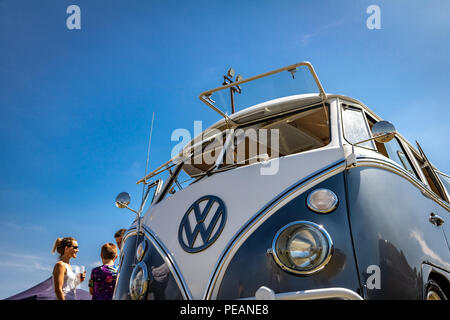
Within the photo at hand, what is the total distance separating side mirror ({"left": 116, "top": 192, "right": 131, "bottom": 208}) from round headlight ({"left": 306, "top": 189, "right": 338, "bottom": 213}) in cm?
197

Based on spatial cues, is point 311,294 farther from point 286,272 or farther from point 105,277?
point 105,277

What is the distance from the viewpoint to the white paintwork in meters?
2.45

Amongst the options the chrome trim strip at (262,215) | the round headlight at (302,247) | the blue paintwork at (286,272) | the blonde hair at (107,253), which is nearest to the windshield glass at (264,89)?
the chrome trim strip at (262,215)

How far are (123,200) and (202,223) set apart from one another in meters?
1.31

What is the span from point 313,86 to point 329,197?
4.32ft

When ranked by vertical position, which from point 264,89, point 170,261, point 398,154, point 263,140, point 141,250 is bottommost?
point 170,261

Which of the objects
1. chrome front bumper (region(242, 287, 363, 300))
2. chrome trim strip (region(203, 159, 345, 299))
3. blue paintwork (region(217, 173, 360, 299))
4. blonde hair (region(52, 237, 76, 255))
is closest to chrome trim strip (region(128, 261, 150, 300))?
chrome trim strip (region(203, 159, 345, 299))

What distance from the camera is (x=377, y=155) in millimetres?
2760

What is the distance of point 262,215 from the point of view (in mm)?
2416

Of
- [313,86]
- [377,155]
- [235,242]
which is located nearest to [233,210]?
[235,242]

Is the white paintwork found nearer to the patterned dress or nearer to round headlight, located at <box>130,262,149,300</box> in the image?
round headlight, located at <box>130,262,149,300</box>

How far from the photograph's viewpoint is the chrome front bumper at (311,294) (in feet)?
6.21

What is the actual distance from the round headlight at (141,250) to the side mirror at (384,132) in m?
1.92

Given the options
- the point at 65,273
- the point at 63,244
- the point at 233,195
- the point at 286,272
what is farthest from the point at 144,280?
the point at 63,244
